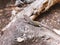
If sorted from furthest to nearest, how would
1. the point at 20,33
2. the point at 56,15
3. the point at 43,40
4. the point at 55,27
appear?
the point at 56,15
the point at 55,27
the point at 20,33
the point at 43,40

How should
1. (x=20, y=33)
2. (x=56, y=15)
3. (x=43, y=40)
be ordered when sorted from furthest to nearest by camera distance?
(x=56, y=15) < (x=20, y=33) < (x=43, y=40)

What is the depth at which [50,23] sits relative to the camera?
8.79 ft

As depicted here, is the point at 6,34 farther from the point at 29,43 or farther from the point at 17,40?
the point at 29,43

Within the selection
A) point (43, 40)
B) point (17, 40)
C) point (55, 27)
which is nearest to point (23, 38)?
point (17, 40)

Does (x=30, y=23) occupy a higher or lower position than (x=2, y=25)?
higher

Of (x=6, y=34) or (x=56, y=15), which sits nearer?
(x=6, y=34)

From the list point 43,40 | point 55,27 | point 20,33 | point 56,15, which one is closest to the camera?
point 43,40

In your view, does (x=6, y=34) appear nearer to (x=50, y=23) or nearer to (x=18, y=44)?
(x=18, y=44)

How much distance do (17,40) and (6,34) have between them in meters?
0.22

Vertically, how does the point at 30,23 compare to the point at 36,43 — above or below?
above

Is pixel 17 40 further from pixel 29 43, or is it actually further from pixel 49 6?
pixel 49 6

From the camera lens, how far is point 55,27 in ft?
8.48

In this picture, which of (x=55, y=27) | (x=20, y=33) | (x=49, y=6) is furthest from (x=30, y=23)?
(x=49, y=6)

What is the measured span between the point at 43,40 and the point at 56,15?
3.24 ft
